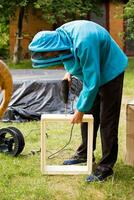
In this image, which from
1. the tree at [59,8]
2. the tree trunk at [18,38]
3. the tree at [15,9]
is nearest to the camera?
the tree at [59,8]

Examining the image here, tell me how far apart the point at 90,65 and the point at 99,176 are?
107 centimetres

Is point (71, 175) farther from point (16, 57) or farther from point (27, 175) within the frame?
point (16, 57)

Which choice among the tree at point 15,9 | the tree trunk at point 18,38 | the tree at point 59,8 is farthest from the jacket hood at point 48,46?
the tree trunk at point 18,38

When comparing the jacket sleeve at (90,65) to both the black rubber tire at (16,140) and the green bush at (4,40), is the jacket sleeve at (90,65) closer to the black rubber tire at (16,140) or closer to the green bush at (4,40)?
the black rubber tire at (16,140)

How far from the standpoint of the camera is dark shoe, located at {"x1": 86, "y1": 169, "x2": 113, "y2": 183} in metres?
3.95

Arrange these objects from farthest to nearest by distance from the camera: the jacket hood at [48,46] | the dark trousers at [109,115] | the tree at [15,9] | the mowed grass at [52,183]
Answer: the tree at [15,9], the dark trousers at [109,115], the mowed grass at [52,183], the jacket hood at [48,46]

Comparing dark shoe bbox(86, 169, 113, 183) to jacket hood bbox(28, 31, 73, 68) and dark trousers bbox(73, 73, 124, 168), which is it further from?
jacket hood bbox(28, 31, 73, 68)

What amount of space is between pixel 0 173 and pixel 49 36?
1.43 metres

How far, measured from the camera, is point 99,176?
397 cm

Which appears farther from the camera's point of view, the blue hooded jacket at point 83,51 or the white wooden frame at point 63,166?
the white wooden frame at point 63,166

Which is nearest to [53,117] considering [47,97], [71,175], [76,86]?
[71,175]

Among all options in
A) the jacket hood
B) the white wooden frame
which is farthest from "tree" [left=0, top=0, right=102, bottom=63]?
the jacket hood

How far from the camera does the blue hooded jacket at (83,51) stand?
11.2 feet

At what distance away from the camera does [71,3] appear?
14539 mm
